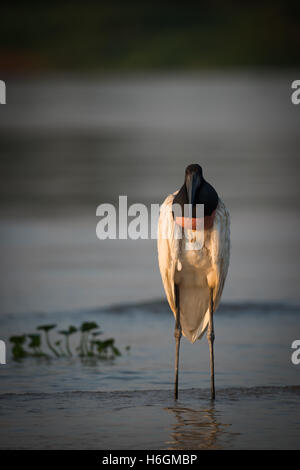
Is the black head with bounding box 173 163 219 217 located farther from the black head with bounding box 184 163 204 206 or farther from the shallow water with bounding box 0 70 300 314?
the shallow water with bounding box 0 70 300 314

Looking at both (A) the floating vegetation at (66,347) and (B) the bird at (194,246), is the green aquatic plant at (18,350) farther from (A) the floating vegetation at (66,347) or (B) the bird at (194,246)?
(B) the bird at (194,246)

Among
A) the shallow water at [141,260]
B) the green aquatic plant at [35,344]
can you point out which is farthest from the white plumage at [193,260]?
the green aquatic plant at [35,344]

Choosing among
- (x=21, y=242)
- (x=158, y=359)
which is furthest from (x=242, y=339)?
(x=21, y=242)

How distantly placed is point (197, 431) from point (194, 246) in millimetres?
1822

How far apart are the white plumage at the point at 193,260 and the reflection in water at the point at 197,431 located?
1.28 meters

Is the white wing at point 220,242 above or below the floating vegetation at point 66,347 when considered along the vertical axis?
above

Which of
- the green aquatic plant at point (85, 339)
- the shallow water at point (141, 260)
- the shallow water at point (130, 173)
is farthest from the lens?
the shallow water at point (130, 173)

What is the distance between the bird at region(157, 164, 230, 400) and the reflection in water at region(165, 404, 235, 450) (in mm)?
→ 532

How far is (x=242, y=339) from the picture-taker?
9.94 m

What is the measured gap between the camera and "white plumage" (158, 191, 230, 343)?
24.3ft

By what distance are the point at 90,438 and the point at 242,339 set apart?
4323 millimetres

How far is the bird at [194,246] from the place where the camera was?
23.8 feet

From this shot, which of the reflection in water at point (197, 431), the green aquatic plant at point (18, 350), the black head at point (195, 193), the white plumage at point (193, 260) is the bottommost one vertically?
the reflection in water at point (197, 431)
